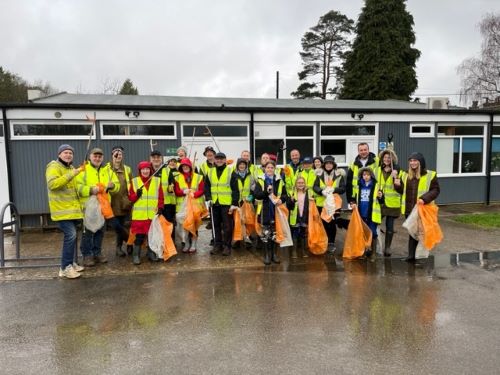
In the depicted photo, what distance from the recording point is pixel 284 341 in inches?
154

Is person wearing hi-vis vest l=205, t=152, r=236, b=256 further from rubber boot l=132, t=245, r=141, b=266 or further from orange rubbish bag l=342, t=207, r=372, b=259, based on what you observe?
orange rubbish bag l=342, t=207, r=372, b=259

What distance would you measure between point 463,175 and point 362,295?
32.0 feet

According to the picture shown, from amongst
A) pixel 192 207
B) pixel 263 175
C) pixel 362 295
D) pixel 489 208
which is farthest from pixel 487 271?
pixel 489 208

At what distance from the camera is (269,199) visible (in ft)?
21.9

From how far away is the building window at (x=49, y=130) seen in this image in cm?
963

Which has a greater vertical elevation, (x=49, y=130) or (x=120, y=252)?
(x=49, y=130)

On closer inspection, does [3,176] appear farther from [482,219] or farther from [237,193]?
[482,219]

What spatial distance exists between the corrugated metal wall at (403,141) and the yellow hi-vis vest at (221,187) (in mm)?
7007

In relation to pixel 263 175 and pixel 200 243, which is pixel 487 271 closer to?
pixel 263 175

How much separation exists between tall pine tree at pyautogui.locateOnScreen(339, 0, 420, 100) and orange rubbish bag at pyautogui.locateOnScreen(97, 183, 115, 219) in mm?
28983

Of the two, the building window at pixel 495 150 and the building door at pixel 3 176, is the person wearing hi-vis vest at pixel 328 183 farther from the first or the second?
the building window at pixel 495 150

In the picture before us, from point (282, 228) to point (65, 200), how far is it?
3359 millimetres

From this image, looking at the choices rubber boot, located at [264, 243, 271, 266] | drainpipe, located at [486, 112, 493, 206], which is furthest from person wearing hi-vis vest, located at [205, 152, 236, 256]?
drainpipe, located at [486, 112, 493, 206]

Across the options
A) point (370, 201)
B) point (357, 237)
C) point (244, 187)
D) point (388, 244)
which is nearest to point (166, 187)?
point (244, 187)
